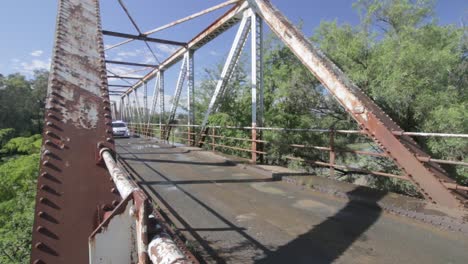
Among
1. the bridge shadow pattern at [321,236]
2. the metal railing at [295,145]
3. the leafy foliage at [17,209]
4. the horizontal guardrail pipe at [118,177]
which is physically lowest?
the leafy foliage at [17,209]

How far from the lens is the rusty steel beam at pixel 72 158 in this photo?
1390 millimetres

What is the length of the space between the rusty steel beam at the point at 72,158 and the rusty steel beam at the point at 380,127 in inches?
168

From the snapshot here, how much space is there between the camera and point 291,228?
12.7 ft

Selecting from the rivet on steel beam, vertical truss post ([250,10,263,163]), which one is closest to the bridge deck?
the rivet on steel beam

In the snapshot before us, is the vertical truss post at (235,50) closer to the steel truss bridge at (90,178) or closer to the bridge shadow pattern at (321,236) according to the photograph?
the steel truss bridge at (90,178)

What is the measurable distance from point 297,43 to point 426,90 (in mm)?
4222

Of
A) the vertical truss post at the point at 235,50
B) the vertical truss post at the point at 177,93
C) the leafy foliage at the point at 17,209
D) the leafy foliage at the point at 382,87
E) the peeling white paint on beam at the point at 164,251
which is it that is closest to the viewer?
the peeling white paint on beam at the point at 164,251

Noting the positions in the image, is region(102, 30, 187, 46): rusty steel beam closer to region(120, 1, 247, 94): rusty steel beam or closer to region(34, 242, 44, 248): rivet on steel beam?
region(120, 1, 247, 94): rusty steel beam

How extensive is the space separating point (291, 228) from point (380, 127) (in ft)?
7.59

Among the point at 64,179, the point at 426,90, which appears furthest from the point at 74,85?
the point at 426,90

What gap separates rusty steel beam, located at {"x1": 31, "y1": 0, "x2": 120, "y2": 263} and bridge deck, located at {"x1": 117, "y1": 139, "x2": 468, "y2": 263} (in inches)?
71.8

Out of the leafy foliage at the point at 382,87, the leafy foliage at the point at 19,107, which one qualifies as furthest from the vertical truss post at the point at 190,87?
the leafy foliage at the point at 19,107

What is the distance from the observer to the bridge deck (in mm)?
3115

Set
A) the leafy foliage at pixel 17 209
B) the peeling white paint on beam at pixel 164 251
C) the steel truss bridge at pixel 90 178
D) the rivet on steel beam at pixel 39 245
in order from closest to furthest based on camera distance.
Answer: the peeling white paint on beam at pixel 164 251 < the steel truss bridge at pixel 90 178 < the rivet on steel beam at pixel 39 245 < the leafy foliage at pixel 17 209
